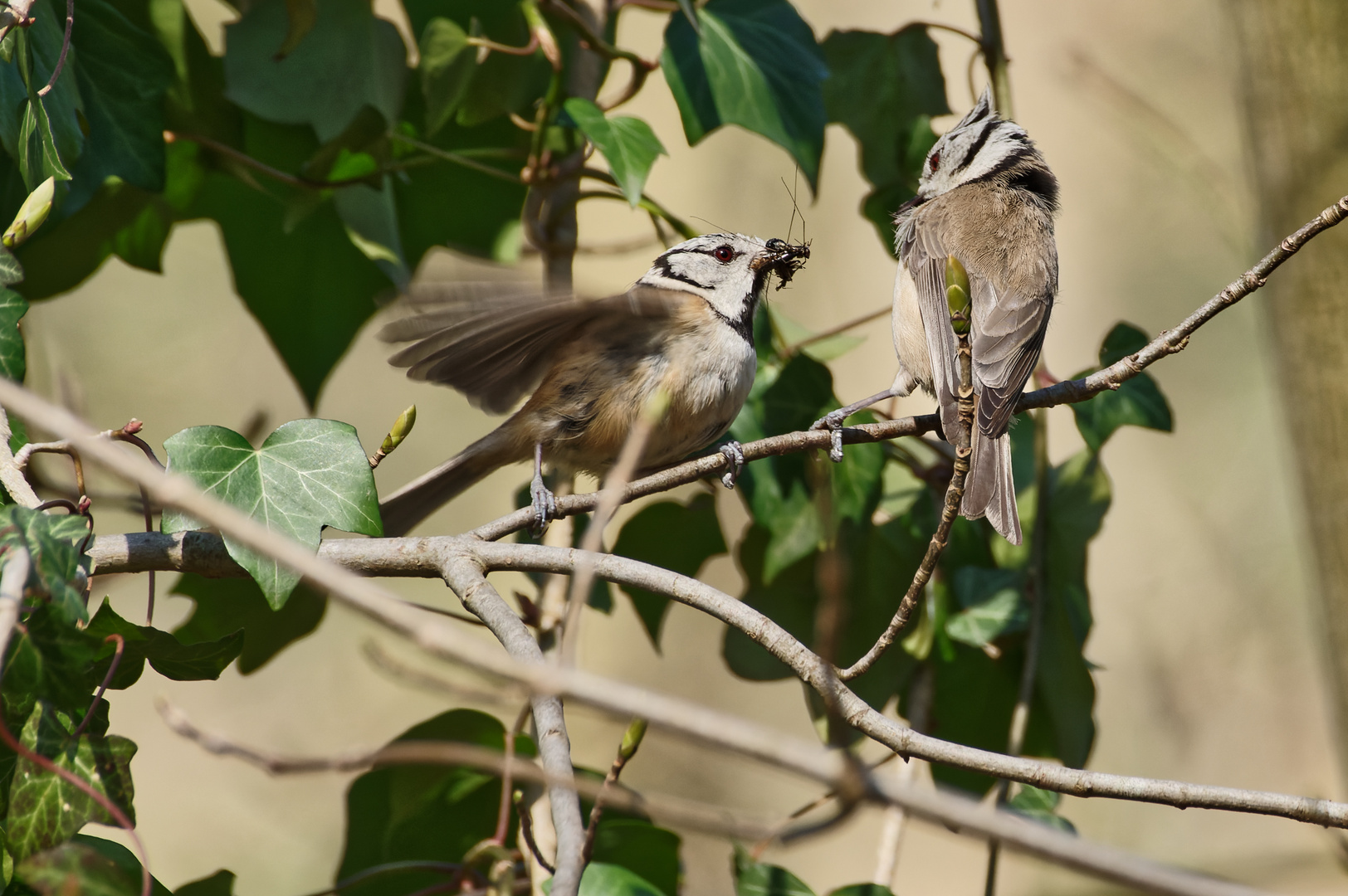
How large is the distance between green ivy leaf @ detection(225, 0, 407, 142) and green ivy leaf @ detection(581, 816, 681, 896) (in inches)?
61.6

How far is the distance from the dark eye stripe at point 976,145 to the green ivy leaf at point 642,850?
2.13m

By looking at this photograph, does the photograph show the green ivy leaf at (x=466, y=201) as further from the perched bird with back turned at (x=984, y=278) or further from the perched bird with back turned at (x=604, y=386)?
the perched bird with back turned at (x=984, y=278)

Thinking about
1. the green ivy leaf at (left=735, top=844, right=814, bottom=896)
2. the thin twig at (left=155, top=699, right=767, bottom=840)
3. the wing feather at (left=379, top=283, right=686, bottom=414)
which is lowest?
the green ivy leaf at (left=735, top=844, right=814, bottom=896)

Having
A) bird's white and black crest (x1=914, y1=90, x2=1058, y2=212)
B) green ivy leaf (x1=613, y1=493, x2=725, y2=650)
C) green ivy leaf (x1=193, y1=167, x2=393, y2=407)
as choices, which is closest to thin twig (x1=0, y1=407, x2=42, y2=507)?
green ivy leaf (x1=193, y1=167, x2=393, y2=407)

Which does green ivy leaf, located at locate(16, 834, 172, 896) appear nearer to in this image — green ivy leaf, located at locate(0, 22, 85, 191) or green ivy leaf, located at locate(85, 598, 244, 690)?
green ivy leaf, located at locate(85, 598, 244, 690)

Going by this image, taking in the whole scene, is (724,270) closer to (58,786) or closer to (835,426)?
(835,426)

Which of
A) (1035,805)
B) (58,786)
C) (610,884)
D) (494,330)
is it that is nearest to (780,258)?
(494,330)

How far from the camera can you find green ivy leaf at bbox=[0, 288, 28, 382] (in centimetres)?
175

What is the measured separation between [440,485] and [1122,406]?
170cm

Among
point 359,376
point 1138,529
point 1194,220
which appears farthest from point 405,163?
point 1194,220

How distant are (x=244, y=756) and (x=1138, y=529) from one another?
550 centimetres

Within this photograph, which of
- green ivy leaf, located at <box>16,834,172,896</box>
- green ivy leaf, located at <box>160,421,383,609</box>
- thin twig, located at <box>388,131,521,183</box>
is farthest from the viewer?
thin twig, located at <box>388,131,521,183</box>

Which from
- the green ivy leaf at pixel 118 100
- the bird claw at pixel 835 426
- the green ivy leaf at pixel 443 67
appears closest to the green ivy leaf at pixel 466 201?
the green ivy leaf at pixel 443 67

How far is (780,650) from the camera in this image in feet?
5.09
